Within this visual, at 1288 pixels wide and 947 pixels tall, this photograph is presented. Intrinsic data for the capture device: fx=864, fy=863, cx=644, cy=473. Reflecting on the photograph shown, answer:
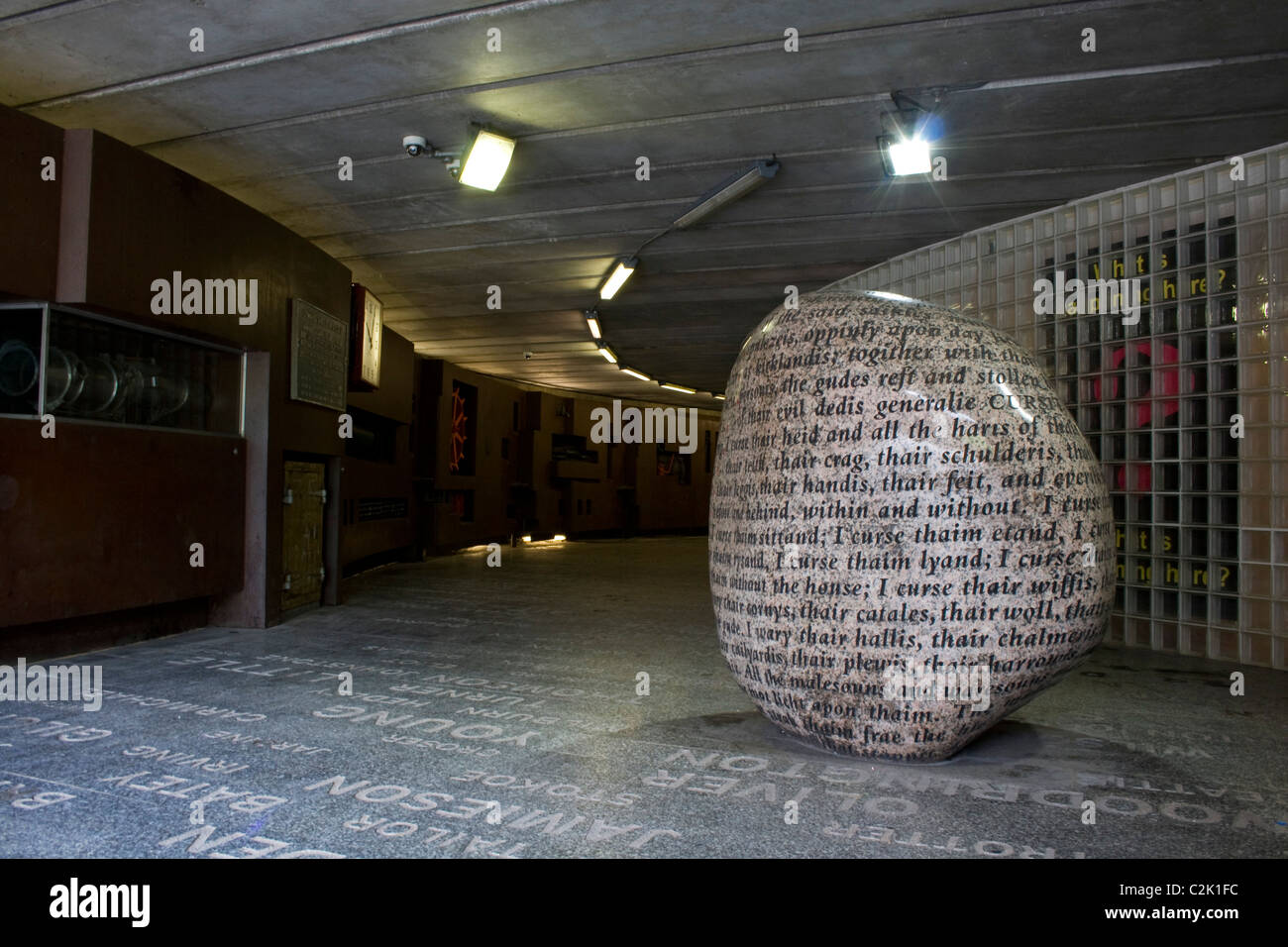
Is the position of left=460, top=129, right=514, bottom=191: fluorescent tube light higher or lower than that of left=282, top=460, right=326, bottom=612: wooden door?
higher

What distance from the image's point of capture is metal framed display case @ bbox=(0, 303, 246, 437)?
446 centimetres

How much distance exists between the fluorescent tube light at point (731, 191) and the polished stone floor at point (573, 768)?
320cm

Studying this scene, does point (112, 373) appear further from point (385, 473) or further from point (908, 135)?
point (385, 473)

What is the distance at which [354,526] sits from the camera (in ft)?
30.4

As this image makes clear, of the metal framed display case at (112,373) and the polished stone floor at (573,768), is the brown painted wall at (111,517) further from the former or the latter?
the polished stone floor at (573,768)

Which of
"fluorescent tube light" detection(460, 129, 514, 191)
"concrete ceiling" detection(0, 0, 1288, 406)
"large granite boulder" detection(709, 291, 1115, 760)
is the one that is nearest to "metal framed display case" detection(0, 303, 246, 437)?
"concrete ceiling" detection(0, 0, 1288, 406)

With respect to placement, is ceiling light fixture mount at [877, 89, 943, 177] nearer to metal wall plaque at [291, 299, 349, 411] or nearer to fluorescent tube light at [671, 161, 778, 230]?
fluorescent tube light at [671, 161, 778, 230]

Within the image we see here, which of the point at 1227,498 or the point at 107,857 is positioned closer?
the point at 107,857

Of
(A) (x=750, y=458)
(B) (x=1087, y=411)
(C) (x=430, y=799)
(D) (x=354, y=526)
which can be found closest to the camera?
(C) (x=430, y=799)

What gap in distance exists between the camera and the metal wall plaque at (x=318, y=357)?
21.1 ft

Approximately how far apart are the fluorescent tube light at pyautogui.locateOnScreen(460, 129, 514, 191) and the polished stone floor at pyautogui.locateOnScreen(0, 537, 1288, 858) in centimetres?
293
